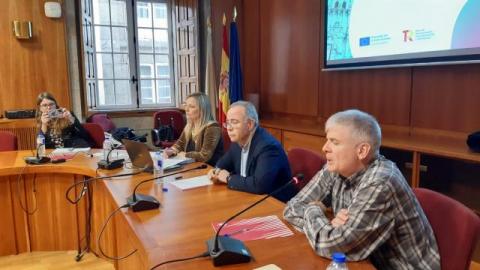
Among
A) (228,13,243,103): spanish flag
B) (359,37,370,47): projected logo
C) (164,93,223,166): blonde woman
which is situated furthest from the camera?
(228,13,243,103): spanish flag

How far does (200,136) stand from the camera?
278cm

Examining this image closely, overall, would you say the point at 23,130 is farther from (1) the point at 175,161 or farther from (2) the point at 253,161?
(2) the point at 253,161

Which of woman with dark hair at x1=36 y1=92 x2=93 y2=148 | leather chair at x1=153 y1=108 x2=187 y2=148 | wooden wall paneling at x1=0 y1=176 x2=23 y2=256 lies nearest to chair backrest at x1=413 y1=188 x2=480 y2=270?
wooden wall paneling at x1=0 y1=176 x2=23 y2=256

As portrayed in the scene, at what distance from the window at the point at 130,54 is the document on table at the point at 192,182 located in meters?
3.47

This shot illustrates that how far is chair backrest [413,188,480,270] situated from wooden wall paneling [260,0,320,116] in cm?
293

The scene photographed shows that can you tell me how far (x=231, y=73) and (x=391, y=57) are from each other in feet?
7.22

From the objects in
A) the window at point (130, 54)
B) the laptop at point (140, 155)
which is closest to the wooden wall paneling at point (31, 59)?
the window at point (130, 54)

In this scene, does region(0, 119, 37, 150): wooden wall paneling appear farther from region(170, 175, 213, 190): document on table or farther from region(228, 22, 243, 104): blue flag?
region(170, 175, 213, 190): document on table

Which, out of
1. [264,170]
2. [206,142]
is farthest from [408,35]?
[264,170]

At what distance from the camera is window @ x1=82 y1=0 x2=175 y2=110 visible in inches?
206

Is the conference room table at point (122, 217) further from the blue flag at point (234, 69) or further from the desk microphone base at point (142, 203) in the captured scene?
the blue flag at point (234, 69)

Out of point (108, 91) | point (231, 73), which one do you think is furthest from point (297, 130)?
point (108, 91)

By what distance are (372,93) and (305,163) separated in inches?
70.0

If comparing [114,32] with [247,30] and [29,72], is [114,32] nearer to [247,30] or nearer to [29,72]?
[29,72]
